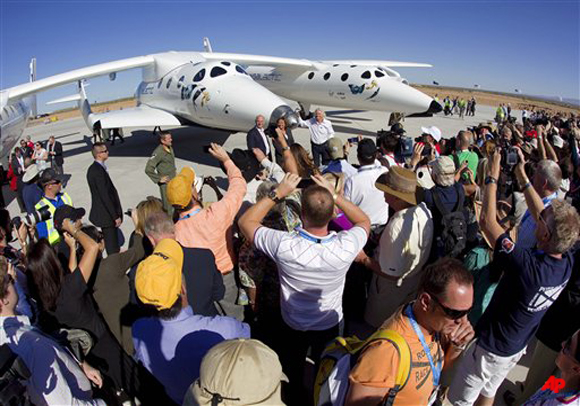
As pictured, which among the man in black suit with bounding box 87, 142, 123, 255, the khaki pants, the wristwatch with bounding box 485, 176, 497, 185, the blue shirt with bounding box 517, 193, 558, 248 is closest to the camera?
the wristwatch with bounding box 485, 176, 497, 185

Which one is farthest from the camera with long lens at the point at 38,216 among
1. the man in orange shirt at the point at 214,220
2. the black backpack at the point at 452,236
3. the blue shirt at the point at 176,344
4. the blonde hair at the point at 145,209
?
the black backpack at the point at 452,236

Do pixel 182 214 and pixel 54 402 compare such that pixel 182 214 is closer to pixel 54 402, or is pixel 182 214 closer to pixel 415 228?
pixel 54 402

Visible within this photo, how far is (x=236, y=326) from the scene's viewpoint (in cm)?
217

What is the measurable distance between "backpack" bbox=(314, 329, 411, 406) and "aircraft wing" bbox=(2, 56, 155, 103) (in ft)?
31.4

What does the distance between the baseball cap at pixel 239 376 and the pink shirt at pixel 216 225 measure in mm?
1846

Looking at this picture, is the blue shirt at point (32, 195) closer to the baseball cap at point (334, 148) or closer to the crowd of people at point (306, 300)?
the crowd of people at point (306, 300)

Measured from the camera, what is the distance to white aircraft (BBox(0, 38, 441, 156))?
980cm

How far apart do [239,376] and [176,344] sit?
87 centimetres

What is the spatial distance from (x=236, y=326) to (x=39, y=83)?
1103 cm

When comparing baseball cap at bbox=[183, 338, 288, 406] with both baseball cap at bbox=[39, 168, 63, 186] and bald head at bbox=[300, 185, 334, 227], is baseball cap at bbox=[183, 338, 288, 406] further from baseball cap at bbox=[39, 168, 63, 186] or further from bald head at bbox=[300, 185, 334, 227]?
baseball cap at bbox=[39, 168, 63, 186]

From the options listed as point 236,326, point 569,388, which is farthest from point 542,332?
point 236,326

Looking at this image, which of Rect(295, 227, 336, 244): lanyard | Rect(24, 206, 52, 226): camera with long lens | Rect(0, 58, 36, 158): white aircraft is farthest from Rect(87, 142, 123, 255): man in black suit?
Rect(0, 58, 36, 158): white aircraft

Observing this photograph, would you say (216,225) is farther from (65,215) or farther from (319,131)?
(319,131)

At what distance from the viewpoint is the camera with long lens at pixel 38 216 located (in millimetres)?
4152
